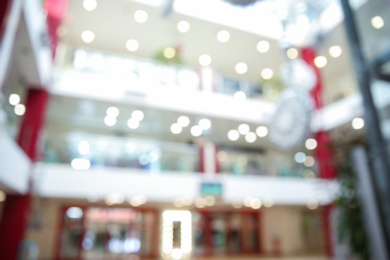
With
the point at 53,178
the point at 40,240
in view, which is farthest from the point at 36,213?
the point at 53,178

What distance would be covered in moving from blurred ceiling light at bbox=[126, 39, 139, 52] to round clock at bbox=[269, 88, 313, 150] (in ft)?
15.8

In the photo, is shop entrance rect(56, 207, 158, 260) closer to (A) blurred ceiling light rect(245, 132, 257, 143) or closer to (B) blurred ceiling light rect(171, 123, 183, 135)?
(B) blurred ceiling light rect(171, 123, 183, 135)

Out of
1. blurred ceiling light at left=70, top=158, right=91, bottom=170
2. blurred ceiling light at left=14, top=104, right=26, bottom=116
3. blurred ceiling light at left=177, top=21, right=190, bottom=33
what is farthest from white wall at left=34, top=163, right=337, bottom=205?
blurred ceiling light at left=177, top=21, right=190, bottom=33

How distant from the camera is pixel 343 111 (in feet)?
34.2

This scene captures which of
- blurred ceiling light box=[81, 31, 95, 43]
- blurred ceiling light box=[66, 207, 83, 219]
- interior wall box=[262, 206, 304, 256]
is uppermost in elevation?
blurred ceiling light box=[81, 31, 95, 43]

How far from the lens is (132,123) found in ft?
37.0

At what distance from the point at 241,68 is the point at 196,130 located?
302 centimetres

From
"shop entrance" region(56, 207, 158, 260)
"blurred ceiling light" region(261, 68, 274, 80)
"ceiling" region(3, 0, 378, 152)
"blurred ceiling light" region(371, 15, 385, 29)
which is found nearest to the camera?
"blurred ceiling light" region(371, 15, 385, 29)

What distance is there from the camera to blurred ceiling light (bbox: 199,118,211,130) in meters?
10.8

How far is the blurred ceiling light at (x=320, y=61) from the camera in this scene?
463 inches

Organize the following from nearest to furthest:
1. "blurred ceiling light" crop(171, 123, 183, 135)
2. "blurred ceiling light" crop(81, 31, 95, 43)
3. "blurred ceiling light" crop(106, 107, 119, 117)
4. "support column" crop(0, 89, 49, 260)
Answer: "support column" crop(0, 89, 49, 260)
"blurred ceiling light" crop(81, 31, 95, 43)
"blurred ceiling light" crop(106, 107, 119, 117)
"blurred ceiling light" crop(171, 123, 183, 135)

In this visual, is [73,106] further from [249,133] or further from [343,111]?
[343,111]

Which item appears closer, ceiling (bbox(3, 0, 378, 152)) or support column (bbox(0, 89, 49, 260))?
support column (bbox(0, 89, 49, 260))

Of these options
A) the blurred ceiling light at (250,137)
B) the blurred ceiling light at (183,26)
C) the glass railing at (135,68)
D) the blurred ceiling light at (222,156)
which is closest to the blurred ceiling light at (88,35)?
the glass railing at (135,68)
